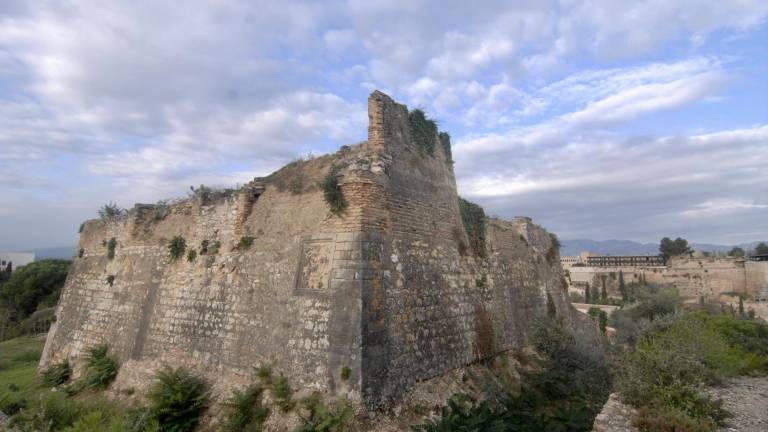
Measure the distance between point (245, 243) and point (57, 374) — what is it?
944 centimetres

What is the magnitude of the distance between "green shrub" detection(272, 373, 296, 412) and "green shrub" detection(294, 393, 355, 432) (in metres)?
0.47

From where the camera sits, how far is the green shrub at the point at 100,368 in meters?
13.3

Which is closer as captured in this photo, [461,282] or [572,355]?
[461,282]

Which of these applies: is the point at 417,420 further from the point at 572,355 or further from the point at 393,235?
the point at 572,355

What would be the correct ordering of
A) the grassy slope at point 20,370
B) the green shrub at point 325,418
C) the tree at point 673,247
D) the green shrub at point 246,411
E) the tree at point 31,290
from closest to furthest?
the green shrub at point 325,418
the green shrub at point 246,411
the grassy slope at point 20,370
the tree at point 31,290
the tree at point 673,247

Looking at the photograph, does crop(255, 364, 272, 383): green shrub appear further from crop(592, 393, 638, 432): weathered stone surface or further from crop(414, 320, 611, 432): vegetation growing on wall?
crop(592, 393, 638, 432): weathered stone surface

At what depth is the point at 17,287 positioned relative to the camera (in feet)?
137

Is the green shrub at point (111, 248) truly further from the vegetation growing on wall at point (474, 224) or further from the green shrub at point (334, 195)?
the vegetation growing on wall at point (474, 224)

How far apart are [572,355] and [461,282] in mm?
4901

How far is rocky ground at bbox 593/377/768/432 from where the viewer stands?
6.50 m

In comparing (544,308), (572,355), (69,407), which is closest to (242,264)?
(69,407)

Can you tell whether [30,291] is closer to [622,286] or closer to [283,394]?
[283,394]

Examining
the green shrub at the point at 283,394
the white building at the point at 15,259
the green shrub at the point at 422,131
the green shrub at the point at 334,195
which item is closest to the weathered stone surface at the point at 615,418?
the green shrub at the point at 283,394

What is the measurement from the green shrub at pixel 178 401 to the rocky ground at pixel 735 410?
8.60 m
